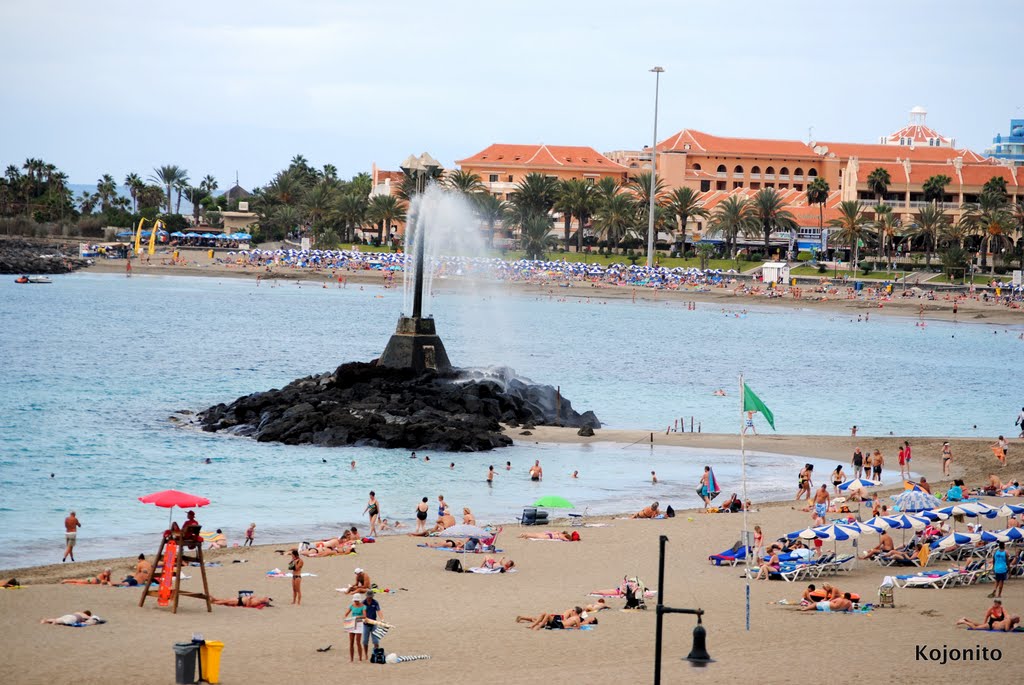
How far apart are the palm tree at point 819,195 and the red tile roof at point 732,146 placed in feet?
76.8

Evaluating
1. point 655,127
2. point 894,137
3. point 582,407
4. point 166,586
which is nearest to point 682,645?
point 166,586

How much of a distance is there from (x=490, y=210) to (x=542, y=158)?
2244cm

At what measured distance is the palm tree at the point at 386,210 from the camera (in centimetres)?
12694

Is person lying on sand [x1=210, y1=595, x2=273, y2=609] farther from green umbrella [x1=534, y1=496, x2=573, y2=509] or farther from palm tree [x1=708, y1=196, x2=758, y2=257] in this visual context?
palm tree [x1=708, y1=196, x2=758, y2=257]

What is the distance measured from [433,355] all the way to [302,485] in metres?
10.9

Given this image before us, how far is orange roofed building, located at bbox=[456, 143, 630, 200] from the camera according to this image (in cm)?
13988

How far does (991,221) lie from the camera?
106750mm

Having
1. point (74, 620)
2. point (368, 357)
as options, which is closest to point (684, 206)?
point (368, 357)

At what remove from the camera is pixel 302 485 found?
31.1 meters

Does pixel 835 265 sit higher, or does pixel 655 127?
pixel 655 127

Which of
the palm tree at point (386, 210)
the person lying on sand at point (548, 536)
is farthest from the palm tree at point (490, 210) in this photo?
the person lying on sand at point (548, 536)

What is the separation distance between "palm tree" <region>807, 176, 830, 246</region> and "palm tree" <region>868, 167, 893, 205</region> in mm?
4491

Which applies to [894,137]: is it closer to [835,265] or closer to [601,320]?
[835,265]

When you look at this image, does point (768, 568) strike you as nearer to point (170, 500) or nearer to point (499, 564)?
point (499, 564)
